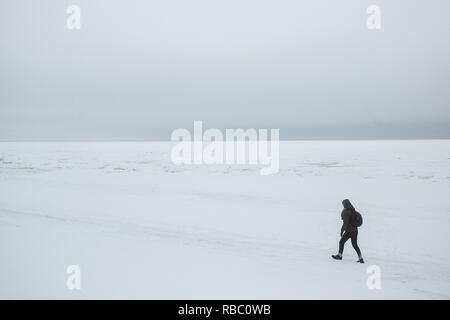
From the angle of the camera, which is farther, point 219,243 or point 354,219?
point 219,243

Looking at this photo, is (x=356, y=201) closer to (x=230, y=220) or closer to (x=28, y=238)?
(x=230, y=220)

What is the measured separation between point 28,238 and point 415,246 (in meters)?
10.3

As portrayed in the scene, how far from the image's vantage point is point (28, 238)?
874 centimetres

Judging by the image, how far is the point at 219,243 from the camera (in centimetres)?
840

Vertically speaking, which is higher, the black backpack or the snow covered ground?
the black backpack

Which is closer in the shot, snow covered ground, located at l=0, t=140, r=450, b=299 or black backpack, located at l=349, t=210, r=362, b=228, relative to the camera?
snow covered ground, located at l=0, t=140, r=450, b=299

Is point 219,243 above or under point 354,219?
under

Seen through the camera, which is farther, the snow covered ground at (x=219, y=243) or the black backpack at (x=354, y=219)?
the black backpack at (x=354, y=219)

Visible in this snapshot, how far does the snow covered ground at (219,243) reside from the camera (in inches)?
238

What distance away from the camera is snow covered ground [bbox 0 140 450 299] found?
605cm

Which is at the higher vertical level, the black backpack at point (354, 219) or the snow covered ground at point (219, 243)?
the black backpack at point (354, 219)

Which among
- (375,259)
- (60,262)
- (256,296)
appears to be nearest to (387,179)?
(375,259)

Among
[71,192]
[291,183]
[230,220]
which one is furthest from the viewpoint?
[291,183]
